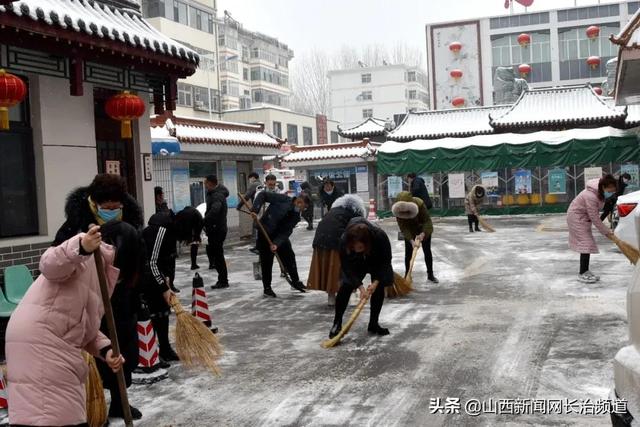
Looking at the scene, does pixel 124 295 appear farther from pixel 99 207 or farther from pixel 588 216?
pixel 588 216

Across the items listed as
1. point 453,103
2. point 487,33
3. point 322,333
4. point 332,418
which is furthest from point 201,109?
point 332,418

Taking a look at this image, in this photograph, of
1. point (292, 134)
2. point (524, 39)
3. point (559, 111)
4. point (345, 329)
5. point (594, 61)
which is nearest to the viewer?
point (345, 329)

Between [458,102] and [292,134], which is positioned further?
Answer: [292,134]

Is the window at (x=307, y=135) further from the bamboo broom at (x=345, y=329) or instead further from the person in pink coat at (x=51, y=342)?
the person in pink coat at (x=51, y=342)

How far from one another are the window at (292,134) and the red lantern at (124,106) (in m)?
38.7

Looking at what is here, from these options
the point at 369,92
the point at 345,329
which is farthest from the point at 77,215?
the point at 369,92

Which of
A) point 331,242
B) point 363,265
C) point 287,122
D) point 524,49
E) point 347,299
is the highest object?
point 524,49

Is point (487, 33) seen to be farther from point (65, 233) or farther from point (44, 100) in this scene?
point (65, 233)

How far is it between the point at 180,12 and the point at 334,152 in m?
14.4

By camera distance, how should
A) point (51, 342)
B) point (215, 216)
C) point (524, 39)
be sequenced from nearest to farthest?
1. point (51, 342)
2. point (215, 216)
3. point (524, 39)

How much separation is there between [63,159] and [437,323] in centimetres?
491

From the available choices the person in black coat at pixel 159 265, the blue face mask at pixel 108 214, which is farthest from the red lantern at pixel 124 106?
the blue face mask at pixel 108 214

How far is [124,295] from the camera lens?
4.64 metres

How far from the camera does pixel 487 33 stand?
152 feet
